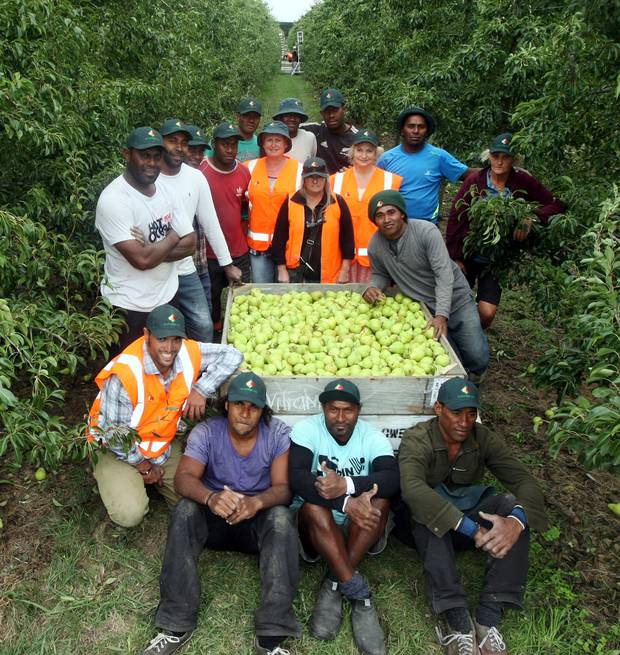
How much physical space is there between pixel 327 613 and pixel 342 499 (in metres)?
0.70

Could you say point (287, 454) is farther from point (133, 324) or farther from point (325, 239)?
point (325, 239)

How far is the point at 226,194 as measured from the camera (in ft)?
21.5

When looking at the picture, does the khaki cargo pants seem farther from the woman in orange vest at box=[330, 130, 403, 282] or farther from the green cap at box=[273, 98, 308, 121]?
the green cap at box=[273, 98, 308, 121]

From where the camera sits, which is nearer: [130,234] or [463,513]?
[463,513]

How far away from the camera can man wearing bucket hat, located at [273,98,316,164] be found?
24.8 ft

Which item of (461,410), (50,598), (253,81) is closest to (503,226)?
(461,410)

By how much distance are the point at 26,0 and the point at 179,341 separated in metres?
2.49

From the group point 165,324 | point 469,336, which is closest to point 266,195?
point 469,336

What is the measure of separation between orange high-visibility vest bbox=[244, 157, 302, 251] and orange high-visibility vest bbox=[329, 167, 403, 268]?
0.43m

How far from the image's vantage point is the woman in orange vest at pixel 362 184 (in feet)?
21.1

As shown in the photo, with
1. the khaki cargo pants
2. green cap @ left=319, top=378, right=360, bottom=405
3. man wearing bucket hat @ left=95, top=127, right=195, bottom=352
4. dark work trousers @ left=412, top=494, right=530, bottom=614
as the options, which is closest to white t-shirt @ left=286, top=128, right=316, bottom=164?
man wearing bucket hat @ left=95, top=127, right=195, bottom=352

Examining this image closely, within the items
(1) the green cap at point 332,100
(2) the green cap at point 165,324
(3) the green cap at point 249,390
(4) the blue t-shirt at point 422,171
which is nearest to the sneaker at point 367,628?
(3) the green cap at point 249,390

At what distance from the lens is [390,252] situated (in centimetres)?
560

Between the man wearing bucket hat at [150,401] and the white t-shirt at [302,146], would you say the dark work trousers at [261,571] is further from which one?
the white t-shirt at [302,146]
